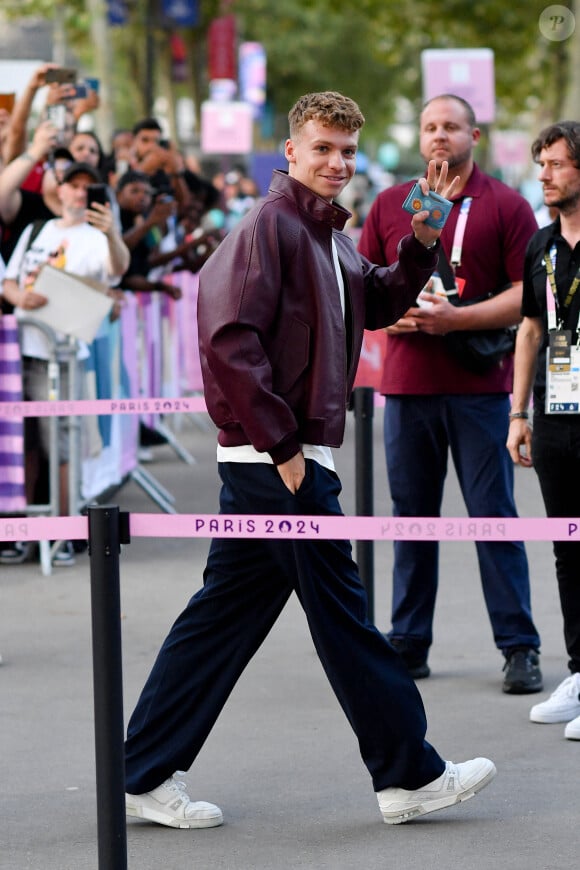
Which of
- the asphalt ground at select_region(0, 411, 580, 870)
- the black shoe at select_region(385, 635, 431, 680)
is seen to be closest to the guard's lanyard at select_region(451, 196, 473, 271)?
the black shoe at select_region(385, 635, 431, 680)

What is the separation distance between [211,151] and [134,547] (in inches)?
820

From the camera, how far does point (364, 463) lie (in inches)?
275

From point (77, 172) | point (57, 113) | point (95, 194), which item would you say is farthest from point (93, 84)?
point (95, 194)

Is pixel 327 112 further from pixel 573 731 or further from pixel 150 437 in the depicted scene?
pixel 150 437

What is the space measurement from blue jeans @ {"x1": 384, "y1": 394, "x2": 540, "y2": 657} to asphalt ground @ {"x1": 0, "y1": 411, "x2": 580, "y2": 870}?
0.82 feet

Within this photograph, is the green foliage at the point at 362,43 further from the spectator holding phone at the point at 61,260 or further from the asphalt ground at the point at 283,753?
the asphalt ground at the point at 283,753

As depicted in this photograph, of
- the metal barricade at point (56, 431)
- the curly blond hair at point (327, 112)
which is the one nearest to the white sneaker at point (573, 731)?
the curly blond hair at point (327, 112)

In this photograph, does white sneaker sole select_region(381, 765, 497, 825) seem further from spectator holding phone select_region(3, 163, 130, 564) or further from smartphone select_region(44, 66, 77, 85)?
smartphone select_region(44, 66, 77, 85)

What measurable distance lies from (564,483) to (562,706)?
2.61 ft

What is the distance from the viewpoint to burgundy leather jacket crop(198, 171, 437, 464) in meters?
4.54

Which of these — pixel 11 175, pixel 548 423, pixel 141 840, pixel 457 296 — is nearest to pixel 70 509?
pixel 11 175

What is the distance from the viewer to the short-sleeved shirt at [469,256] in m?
6.50

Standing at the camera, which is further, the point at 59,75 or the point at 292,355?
the point at 59,75

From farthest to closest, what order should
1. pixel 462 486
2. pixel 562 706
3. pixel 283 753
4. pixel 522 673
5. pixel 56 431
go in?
pixel 56 431
pixel 462 486
pixel 522 673
pixel 562 706
pixel 283 753
